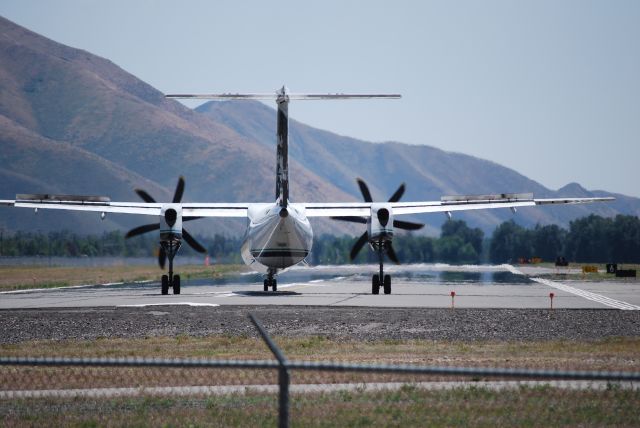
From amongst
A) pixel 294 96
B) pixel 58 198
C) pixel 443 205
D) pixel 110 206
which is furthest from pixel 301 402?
pixel 443 205

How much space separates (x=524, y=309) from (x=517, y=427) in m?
26.2

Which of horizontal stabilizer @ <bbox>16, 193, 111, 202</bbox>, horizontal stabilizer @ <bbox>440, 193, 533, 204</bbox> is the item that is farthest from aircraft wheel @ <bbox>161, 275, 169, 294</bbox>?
horizontal stabilizer @ <bbox>440, 193, 533, 204</bbox>

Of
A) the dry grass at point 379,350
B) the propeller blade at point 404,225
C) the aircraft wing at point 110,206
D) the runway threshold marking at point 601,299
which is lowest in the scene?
the dry grass at point 379,350

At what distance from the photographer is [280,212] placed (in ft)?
152

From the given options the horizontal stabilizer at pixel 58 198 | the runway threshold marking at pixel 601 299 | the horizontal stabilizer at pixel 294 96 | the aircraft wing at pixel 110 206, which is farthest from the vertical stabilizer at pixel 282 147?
the runway threshold marking at pixel 601 299

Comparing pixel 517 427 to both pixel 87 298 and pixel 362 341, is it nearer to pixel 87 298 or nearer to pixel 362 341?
pixel 362 341

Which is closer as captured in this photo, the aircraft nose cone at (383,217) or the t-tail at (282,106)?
the t-tail at (282,106)

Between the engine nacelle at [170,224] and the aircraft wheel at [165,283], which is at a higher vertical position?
the engine nacelle at [170,224]

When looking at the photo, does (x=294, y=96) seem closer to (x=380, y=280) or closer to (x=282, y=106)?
(x=282, y=106)

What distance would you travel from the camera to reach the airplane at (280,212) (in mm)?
47156

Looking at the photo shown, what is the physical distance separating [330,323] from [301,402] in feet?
57.8

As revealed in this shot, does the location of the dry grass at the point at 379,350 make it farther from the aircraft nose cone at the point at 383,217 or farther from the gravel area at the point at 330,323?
the aircraft nose cone at the point at 383,217

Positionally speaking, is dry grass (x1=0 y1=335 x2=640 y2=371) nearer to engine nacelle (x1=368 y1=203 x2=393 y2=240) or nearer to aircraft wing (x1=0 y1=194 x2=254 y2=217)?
engine nacelle (x1=368 y1=203 x2=393 y2=240)

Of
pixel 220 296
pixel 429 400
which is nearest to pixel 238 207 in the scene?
pixel 220 296
